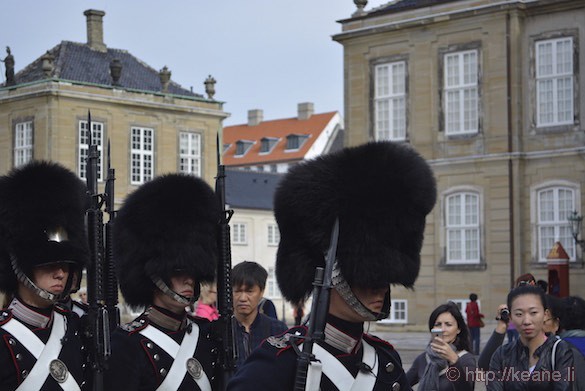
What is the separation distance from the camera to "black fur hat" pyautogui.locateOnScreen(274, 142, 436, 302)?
4781 mm

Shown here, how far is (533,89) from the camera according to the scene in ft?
97.8

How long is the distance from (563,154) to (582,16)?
318 centimetres

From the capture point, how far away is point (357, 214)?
4.84m

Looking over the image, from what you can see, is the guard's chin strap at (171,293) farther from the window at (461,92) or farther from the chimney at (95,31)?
the chimney at (95,31)

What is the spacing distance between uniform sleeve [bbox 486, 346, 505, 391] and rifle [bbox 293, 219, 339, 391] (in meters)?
3.00

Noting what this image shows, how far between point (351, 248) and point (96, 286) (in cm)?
244

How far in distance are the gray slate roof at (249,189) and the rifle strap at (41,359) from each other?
52.2m

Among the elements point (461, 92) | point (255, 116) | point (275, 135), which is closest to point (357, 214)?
point (461, 92)

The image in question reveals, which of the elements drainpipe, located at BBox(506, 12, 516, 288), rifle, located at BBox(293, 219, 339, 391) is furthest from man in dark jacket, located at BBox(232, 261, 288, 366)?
drainpipe, located at BBox(506, 12, 516, 288)

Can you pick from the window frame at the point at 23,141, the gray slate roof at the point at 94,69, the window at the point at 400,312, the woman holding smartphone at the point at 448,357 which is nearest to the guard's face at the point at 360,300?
the woman holding smartphone at the point at 448,357

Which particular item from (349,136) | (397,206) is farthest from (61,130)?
(397,206)

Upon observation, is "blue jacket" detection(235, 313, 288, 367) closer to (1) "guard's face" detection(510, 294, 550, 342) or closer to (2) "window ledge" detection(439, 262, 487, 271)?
(1) "guard's face" detection(510, 294, 550, 342)

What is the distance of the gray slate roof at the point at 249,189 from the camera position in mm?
60425

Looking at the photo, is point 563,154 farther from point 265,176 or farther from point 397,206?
point 265,176
